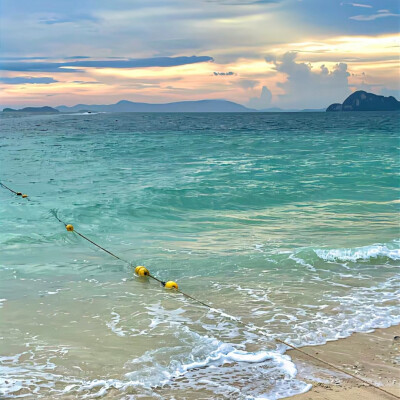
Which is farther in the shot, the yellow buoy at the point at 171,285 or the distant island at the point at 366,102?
the distant island at the point at 366,102

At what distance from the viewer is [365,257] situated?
916cm

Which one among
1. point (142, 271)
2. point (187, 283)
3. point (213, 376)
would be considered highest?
point (142, 271)

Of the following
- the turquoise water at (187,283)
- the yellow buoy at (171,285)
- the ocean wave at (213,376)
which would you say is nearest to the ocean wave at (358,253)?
the turquoise water at (187,283)

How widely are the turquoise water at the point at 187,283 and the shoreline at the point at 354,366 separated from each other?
0.59ft

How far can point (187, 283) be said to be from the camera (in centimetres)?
788

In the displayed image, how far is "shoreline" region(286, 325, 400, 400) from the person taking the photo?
471 cm

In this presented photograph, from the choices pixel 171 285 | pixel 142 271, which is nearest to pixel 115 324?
pixel 171 285

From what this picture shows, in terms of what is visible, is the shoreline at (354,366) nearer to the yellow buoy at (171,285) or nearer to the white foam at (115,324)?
the white foam at (115,324)

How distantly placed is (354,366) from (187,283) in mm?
3188

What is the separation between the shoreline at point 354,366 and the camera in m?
4.71

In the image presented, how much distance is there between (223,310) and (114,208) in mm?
7933

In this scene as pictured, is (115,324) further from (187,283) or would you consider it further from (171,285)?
(187,283)

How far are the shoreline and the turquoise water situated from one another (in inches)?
7.1

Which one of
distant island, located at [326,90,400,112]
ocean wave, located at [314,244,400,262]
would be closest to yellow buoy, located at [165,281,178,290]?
ocean wave, located at [314,244,400,262]
